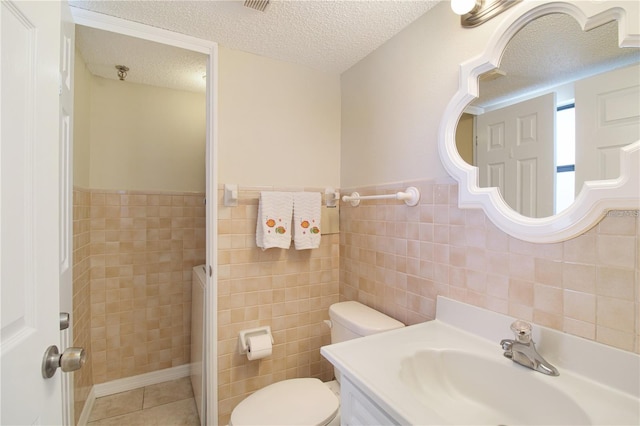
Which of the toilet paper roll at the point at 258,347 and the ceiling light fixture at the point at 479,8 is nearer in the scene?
the ceiling light fixture at the point at 479,8

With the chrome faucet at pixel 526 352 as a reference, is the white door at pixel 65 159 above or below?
above

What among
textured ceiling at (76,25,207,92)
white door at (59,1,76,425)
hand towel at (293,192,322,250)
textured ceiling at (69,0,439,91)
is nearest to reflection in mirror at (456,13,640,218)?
textured ceiling at (69,0,439,91)

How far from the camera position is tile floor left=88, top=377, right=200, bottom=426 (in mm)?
1797

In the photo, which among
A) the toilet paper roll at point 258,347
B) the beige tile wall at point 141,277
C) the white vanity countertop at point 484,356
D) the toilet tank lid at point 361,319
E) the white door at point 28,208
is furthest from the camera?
the beige tile wall at point 141,277

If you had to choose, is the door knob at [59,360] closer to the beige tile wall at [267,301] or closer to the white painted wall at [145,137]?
the beige tile wall at [267,301]

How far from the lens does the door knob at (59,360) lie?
2.10 feet

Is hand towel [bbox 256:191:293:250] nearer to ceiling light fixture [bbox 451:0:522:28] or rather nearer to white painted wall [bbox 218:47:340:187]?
white painted wall [bbox 218:47:340:187]

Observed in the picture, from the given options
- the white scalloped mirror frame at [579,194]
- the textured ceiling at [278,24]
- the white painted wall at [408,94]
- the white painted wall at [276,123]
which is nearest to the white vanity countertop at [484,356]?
the white scalloped mirror frame at [579,194]

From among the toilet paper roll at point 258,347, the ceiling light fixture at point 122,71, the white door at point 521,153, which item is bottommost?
the toilet paper roll at point 258,347

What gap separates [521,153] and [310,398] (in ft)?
4.29

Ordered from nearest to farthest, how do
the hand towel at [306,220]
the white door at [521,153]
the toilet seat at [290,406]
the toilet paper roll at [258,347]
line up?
the white door at [521,153] < the toilet seat at [290,406] < the toilet paper roll at [258,347] < the hand towel at [306,220]

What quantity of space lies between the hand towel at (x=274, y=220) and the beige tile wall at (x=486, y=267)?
41 centimetres

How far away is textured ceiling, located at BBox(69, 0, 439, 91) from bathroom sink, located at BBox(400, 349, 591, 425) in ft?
4.62

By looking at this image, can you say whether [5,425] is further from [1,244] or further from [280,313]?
[280,313]
